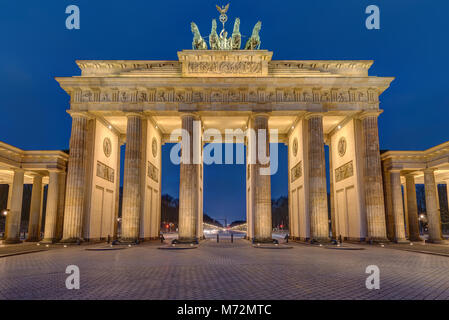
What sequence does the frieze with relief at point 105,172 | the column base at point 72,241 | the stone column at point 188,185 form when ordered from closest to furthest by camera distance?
the column base at point 72,241, the stone column at point 188,185, the frieze with relief at point 105,172

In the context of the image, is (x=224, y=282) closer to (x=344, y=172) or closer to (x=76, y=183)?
(x=76, y=183)

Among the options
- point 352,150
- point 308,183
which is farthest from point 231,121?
point 352,150

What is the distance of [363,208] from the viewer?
2875 cm

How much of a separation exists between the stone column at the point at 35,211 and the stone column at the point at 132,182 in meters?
12.1

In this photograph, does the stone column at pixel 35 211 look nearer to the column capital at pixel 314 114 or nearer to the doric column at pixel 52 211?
the doric column at pixel 52 211

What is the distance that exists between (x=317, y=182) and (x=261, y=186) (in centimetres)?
504

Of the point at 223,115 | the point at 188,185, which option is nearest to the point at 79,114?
the point at 188,185

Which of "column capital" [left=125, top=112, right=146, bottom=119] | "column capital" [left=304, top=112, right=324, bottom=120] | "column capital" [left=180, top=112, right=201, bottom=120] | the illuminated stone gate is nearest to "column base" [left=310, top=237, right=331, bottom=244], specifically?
the illuminated stone gate

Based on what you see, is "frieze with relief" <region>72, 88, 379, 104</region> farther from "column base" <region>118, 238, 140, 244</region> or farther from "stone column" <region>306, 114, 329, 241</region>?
"column base" <region>118, 238, 140, 244</region>

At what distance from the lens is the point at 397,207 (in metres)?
29.5

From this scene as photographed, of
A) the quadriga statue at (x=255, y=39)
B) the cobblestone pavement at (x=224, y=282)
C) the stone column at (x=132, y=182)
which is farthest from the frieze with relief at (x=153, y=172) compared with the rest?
the cobblestone pavement at (x=224, y=282)

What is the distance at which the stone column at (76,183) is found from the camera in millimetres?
27067
